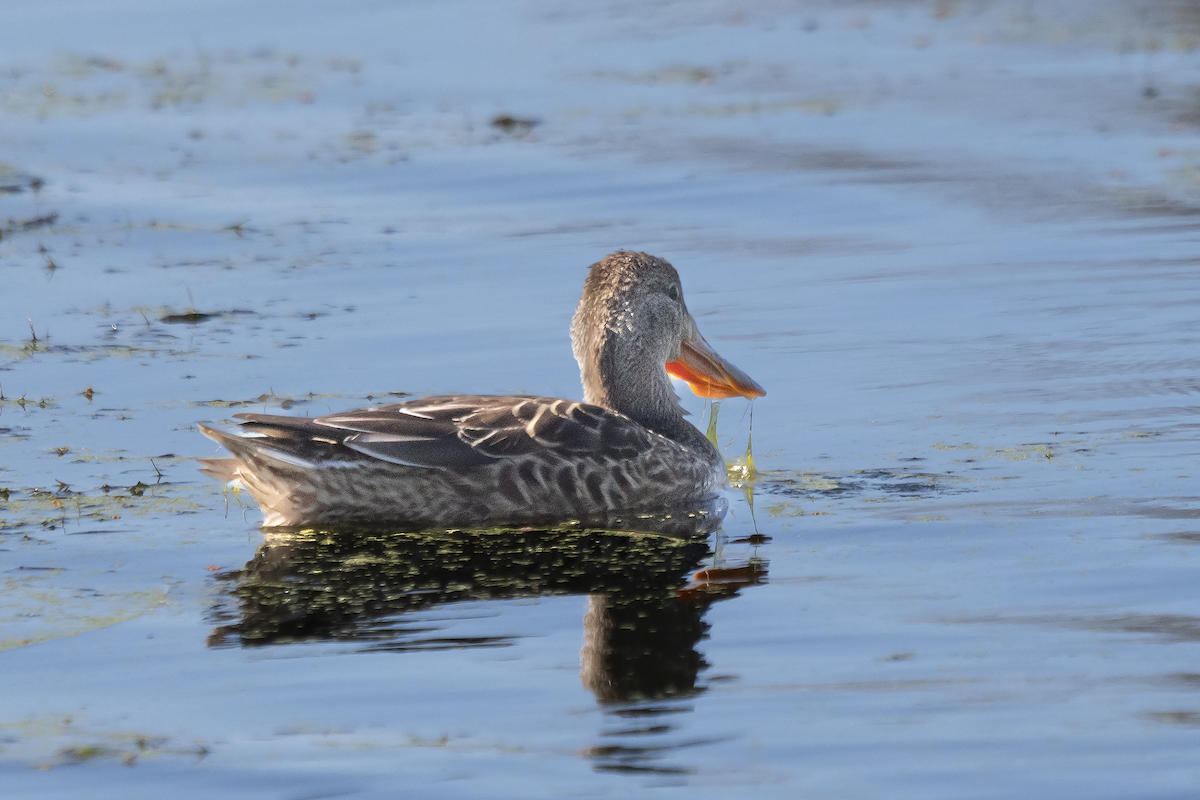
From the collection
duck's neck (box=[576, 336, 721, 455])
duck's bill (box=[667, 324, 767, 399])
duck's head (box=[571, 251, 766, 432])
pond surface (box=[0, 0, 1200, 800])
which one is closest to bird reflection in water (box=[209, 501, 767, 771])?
pond surface (box=[0, 0, 1200, 800])

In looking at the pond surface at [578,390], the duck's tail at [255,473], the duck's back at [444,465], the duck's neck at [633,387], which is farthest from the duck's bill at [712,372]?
the duck's tail at [255,473]

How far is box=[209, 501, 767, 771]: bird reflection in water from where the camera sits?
600 centimetres

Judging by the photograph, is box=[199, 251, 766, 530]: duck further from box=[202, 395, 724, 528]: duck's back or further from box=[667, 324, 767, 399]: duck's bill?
box=[667, 324, 767, 399]: duck's bill

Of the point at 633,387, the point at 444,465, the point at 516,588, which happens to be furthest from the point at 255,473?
the point at 633,387

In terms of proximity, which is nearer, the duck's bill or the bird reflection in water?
the bird reflection in water

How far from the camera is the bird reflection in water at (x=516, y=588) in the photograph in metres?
6.00

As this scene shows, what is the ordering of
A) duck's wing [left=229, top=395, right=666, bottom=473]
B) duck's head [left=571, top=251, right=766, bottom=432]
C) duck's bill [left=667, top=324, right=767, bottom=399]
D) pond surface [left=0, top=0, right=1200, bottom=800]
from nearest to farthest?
pond surface [left=0, top=0, right=1200, bottom=800] < duck's wing [left=229, top=395, right=666, bottom=473] < duck's head [left=571, top=251, right=766, bottom=432] < duck's bill [left=667, top=324, right=767, bottom=399]

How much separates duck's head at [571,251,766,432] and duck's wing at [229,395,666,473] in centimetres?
56

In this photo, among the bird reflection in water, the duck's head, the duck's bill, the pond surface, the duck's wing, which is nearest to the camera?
the pond surface

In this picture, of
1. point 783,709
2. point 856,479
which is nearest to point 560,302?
point 856,479

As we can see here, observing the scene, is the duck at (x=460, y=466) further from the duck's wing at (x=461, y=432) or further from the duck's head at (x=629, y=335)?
the duck's head at (x=629, y=335)

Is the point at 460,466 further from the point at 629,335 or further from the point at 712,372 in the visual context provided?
the point at 712,372

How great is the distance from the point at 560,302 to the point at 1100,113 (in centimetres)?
729

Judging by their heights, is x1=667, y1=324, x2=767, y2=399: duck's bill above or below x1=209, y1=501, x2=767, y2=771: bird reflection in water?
above
